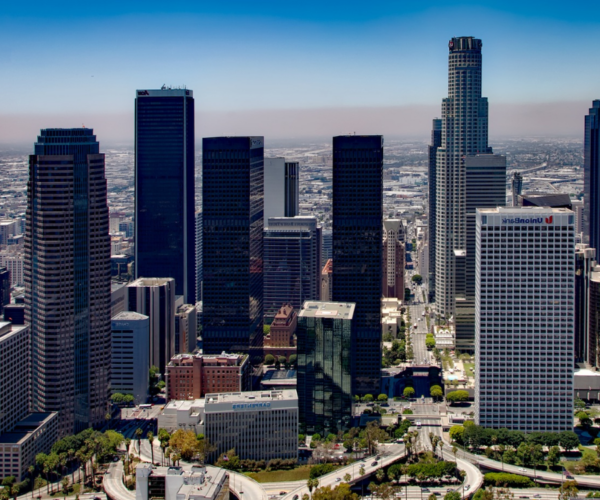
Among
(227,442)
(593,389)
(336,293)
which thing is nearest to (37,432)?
(227,442)

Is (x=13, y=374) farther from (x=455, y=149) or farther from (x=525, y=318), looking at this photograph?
(x=455, y=149)

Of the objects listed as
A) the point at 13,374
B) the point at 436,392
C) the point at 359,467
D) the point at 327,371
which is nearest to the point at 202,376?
the point at 327,371

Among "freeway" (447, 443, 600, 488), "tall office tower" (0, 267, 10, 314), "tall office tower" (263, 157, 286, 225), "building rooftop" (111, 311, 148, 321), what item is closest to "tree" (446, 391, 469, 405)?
"freeway" (447, 443, 600, 488)

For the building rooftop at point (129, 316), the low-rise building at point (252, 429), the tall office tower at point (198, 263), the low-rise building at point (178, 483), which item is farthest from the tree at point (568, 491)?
the tall office tower at point (198, 263)

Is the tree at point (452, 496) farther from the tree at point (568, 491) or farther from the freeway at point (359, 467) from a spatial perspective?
the freeway at point (359, 467)

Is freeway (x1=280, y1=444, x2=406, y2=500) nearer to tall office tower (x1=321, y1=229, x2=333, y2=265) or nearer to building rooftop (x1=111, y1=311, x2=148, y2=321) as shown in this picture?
building rooftop (x1=111, y1=311, x2=148, y2=321)
